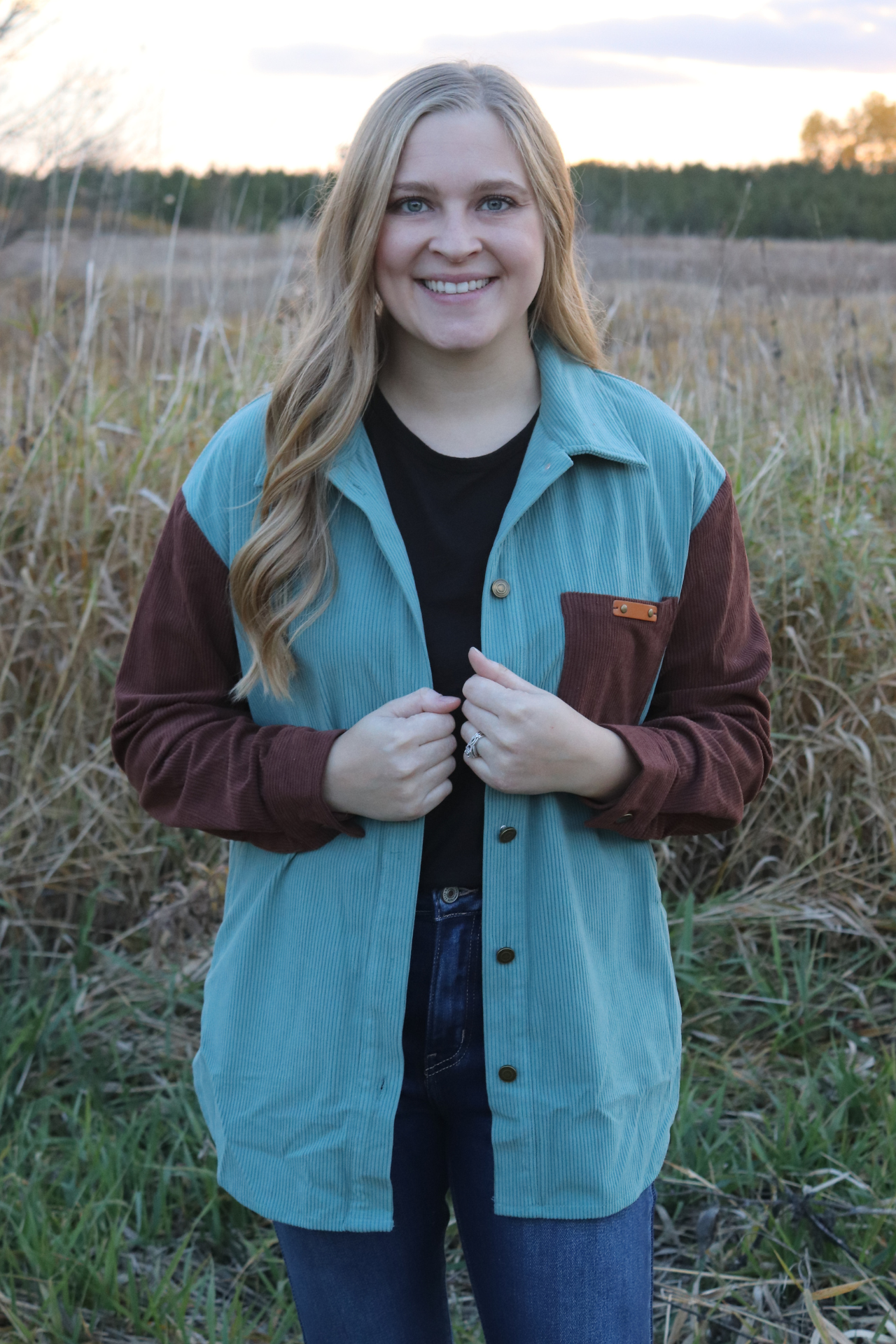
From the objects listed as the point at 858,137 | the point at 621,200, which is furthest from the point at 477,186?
the point at 858,137

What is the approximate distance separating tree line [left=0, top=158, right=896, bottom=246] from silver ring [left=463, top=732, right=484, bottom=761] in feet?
5.40

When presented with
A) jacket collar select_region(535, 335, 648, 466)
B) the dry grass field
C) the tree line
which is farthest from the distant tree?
jacket collar select_region(535, 335, 648, 466)

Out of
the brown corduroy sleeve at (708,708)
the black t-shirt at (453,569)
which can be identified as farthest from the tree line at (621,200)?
the brown corduroy sleeve at (708,708)

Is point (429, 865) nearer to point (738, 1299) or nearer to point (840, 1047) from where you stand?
point (738, 1299)

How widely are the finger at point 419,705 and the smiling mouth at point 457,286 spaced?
1.62 feet

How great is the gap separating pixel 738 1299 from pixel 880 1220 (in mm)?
302

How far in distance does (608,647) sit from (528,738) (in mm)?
179

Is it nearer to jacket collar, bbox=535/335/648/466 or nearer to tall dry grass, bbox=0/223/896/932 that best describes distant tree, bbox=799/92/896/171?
tall dry grass, bbox=0/223/896/932

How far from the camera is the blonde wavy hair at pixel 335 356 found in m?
1.38

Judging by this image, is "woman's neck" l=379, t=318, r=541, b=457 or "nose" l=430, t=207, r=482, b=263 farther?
"woman's neck" l=379, t=318, r=541, b=457

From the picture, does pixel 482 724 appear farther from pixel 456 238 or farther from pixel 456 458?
pixel 456 238

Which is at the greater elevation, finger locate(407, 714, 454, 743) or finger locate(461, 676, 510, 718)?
finger locate(461, 676, 510, 718)

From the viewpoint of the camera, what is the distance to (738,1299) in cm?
212

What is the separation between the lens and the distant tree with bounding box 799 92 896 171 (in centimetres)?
788
